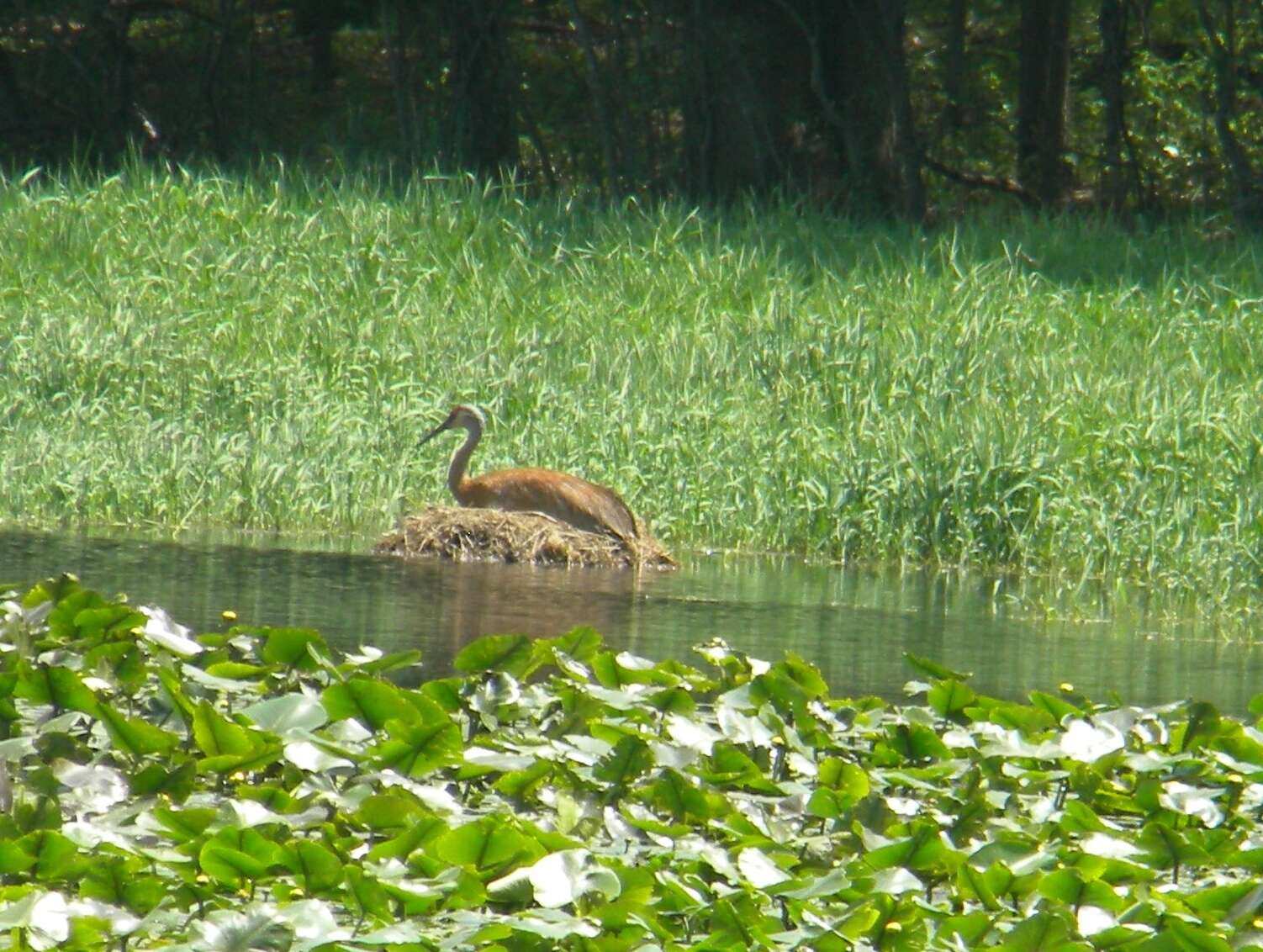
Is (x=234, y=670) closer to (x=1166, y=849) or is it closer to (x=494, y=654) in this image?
(x=494, y=654)

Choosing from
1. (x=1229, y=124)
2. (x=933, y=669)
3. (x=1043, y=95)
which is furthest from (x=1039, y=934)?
(x=1043, y=95)

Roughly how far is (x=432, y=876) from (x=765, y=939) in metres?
0.65

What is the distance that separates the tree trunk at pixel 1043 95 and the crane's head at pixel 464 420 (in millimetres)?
12233

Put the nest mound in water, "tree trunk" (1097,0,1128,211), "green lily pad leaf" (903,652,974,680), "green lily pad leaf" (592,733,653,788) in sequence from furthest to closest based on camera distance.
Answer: "tree trunk" (1097,0,1128,211) → the nest mound in water → "green lily pad leaf" (903,652,974,680) → "green lily pad leaf" (592,733,653,788)

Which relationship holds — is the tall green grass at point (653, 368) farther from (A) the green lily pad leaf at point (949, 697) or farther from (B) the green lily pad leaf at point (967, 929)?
(B) the green lily pad leaf at point (967, 929)

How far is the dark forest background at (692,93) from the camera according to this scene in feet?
66.0

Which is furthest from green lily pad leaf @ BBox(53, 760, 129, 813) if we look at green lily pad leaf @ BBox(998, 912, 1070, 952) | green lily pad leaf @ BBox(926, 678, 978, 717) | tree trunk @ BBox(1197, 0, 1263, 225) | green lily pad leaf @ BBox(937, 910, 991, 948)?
tree trunk @ BBox(1197, 0, 1263, 225)

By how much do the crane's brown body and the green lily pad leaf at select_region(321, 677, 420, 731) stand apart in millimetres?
5471

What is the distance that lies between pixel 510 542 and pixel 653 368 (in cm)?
300

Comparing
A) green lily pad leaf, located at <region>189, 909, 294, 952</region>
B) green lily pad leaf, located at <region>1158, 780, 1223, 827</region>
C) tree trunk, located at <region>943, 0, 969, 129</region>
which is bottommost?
green lily pad leaf, located at <region>189, 909, 294, 952</region>

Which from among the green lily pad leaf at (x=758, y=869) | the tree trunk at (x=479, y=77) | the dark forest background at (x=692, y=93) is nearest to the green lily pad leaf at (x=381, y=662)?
the green lily pad leaf at (x=758, y=869)

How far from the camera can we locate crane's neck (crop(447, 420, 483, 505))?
11.2 meters

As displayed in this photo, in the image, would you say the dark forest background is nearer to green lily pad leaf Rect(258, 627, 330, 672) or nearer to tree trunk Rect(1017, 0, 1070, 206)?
tree trunk Rect(1017, 0, 1070, 206)

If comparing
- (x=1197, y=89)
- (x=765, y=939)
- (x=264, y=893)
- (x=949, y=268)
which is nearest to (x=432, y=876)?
(x=264, y=893)
